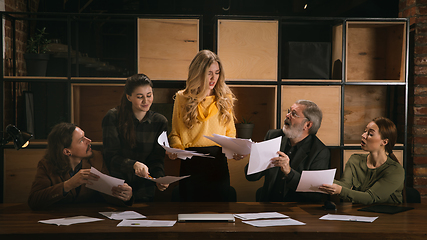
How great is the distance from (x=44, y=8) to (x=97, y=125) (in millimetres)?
1399

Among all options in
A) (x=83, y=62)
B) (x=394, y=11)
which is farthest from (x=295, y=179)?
(x=83, y=62)

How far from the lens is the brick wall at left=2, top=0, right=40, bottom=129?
3035mm

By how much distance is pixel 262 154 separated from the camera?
6.29 feet

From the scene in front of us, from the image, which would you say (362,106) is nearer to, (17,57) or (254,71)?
(254,71)

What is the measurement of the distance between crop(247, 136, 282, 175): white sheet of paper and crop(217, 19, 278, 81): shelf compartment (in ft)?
3.86

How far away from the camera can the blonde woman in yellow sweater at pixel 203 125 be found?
2477 mm

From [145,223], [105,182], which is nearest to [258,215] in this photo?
[145,223]

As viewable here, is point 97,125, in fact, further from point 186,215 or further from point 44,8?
point 186,215

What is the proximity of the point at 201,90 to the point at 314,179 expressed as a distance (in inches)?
40.7

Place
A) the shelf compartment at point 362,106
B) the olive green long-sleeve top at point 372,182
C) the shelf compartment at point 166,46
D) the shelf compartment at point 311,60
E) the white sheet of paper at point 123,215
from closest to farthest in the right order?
the white sheet of paper at point 123,215 → the olive green long-sleeve top at point 372,182 → the shelf compartment at point 166,46 → the shelf compartment at point 311,60 → the shelf compartment at point 362,106

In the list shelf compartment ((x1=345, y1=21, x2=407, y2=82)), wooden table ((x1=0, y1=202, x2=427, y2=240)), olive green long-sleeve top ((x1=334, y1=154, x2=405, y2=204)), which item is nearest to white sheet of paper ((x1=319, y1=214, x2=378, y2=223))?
wooden table ((x1=0, y1=202, x2=427, y2=240))

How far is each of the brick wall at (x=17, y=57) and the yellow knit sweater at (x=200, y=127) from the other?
155 cm

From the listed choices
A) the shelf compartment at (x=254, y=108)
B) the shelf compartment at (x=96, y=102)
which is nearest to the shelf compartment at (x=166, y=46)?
the shelf compartment at (x=96, y=102)

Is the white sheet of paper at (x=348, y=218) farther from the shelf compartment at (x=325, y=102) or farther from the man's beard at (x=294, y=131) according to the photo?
the shelf compartment at (x=325, y=102)
